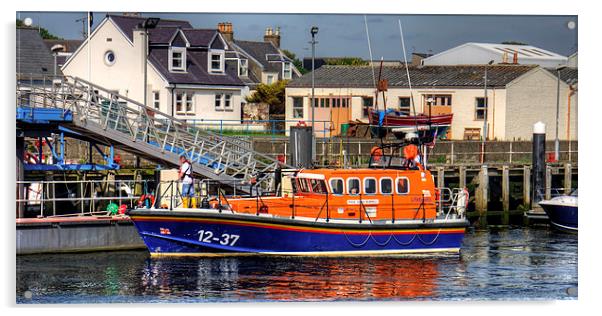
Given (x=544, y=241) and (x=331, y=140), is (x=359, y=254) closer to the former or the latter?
(x=544, y=241)

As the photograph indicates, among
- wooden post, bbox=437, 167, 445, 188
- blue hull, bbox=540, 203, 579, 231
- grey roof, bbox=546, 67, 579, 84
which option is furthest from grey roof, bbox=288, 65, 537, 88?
blue hull, bbox=540, 203, 579, 231

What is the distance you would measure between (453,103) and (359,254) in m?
14.0

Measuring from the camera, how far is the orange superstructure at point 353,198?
2684 cm

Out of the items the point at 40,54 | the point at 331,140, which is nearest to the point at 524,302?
the point at 331,140

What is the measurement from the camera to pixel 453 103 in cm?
3988

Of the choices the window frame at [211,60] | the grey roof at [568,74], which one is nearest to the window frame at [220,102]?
the window frame at [211,60]

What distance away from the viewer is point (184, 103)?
4103 cm

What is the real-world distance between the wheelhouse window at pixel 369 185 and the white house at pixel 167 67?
39.3 ft

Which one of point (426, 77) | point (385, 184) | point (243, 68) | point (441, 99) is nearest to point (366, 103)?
point (426, 77)

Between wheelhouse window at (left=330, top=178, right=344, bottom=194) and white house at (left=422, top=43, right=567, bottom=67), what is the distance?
6518 mm

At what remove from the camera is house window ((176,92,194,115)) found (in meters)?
40.7

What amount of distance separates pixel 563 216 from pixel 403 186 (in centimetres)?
686

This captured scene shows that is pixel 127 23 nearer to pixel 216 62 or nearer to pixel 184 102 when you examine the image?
pixel 184 102

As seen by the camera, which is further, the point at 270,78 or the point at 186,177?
the point at 270,78
